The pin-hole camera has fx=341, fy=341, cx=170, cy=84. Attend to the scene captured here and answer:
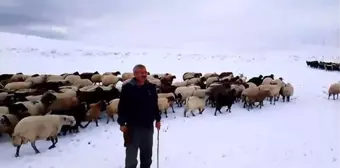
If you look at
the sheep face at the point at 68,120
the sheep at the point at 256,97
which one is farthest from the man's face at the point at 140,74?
the sheep at the point at 256,97

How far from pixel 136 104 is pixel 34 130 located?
3.34m

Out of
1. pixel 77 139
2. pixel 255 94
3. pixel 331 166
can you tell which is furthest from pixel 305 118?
pixel 77 139

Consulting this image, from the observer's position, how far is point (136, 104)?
19.8 feet

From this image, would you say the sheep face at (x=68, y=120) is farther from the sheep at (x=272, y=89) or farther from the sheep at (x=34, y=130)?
the sheep at (x=272, y=89)

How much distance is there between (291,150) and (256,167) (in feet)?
5.34

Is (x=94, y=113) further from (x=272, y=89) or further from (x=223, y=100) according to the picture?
(x=272, y=89)

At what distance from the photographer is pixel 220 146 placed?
348 inches

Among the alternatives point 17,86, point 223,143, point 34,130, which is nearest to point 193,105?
point 223,143

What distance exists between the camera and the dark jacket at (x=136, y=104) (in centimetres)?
600

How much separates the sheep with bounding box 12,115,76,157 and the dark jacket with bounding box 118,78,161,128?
3.03m

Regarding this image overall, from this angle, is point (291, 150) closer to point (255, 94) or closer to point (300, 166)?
point (300, 166)

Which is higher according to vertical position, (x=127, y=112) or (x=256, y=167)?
(x=127, y=112)

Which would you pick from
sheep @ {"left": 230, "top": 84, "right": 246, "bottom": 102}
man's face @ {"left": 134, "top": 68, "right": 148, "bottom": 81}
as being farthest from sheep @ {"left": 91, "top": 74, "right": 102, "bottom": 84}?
man's face @ {"left": 134, "top": 68, "right": 148, "bottom": 81}

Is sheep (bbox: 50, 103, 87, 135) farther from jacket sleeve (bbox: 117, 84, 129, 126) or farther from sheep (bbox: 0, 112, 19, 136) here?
jacket sleeve (bbox: 117, 84, 129, 126)
